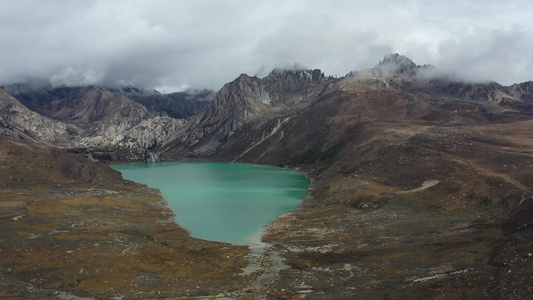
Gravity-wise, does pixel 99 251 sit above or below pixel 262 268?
above

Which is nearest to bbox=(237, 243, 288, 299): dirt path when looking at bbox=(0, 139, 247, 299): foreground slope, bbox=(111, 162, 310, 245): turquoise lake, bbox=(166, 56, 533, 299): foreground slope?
bbox=(166, 56, 533, 299): foreground slope

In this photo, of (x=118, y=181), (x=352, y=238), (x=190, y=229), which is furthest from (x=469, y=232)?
(x=118, y=181)

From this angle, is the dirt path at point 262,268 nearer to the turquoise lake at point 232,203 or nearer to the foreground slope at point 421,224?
the foreground slope at point 421,224

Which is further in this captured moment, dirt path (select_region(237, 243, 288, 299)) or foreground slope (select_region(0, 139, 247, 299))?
foreground slope (select_region(0, 139, 247, 299))

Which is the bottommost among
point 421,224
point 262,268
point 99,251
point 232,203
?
point 262,268

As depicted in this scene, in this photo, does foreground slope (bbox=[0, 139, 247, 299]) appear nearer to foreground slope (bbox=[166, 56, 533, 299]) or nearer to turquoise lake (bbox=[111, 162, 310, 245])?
turquoise lake (bbox=[111, 162, 310, 245])

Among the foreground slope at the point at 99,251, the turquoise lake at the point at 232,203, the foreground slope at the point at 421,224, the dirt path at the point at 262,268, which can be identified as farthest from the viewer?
the turquoise lake at the point at 232,203

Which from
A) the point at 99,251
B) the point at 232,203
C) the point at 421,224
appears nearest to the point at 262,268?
the point at 99,251

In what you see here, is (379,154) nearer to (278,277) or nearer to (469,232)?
(469,232)

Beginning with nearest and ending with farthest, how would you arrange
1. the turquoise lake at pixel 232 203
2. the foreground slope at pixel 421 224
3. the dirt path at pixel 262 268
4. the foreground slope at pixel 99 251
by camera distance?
the foreground slope at pixel 421 224
the dirt path at pixel 262 268
the foreground slope at pixel 99 251
the turquoise lake at pixel 232 203

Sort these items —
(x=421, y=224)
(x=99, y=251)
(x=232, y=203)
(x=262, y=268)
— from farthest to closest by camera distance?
(x=232, y=203) < (x=421, y=224) < (x=99, y=251) < (x=262, y=268)

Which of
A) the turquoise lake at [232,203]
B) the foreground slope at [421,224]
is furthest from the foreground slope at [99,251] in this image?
the foreground slope at [421,224]

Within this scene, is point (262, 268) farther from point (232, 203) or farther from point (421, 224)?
point (232, 203)
